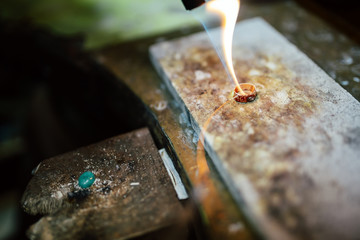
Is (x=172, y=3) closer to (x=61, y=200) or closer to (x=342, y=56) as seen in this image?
(x=342, y=56)

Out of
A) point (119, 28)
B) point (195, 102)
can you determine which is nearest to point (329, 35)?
point (195, 102)

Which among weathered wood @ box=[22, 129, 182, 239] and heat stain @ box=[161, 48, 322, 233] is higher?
heat stain @ box=[161, 48, 322, 233]

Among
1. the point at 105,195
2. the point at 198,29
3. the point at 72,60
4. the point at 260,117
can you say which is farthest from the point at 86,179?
the point at 198,29

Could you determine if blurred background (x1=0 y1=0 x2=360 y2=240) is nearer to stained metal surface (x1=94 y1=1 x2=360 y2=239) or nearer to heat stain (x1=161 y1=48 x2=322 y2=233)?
stained metal surface (x1=94 y1=1 x2=360 y2=239)

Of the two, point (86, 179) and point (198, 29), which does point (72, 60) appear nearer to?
point (198, 29)

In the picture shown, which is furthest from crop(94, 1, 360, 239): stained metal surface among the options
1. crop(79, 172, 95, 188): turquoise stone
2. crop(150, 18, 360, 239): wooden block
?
crop(79, 172, 95, 188): turquoise stone
